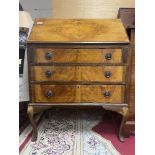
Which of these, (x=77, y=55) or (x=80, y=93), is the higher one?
(x=77, y=55)

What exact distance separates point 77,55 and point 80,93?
268 millimetres

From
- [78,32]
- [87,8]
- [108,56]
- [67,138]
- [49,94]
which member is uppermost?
[87,8]

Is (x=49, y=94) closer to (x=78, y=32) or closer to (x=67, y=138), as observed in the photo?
(x=67, y=138)

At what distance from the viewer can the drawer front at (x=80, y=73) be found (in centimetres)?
137

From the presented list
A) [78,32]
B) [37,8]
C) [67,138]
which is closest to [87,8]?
[37,8]

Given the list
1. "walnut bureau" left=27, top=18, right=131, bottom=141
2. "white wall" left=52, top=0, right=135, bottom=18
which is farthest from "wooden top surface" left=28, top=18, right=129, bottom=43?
"white wall" left=52, top=0, right=135, bottom=18

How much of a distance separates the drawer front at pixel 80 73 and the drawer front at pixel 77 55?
0.16 ft

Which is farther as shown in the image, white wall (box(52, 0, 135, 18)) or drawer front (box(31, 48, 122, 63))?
white wall (box(52, 0, 135, 18))

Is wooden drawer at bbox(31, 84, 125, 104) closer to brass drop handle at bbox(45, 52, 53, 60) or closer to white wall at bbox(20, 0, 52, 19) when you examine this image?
brass drop handle at bbox(45, 52, 53, 60)

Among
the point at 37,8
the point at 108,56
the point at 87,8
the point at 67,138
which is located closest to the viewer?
the point at 108,56

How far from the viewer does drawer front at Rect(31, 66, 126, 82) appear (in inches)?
54.0

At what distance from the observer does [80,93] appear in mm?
1405

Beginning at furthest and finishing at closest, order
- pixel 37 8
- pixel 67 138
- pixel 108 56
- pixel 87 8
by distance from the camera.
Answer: pixel 37 8
pixel 87 8
pixel 67 138
pixel 108 56
